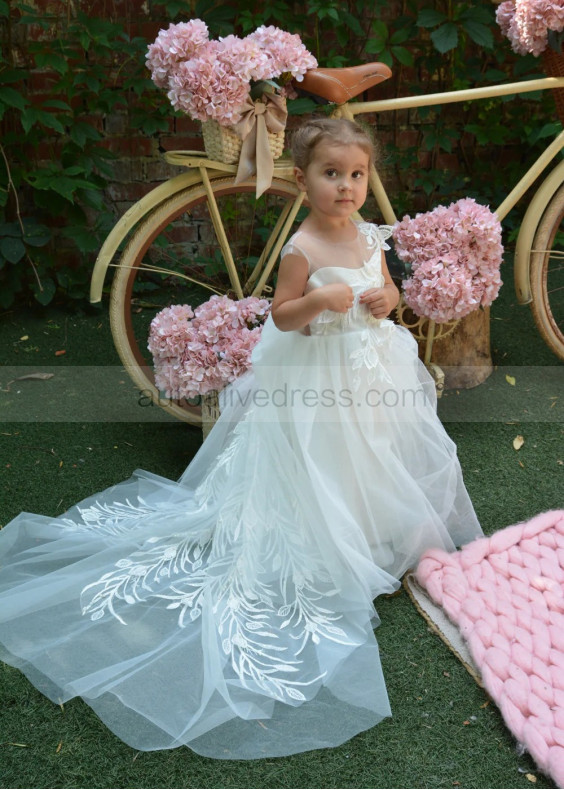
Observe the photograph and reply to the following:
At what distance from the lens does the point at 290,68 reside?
2.26 meters

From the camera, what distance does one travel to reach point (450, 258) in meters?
2.43

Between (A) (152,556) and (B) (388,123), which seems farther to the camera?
(B) (388,123)

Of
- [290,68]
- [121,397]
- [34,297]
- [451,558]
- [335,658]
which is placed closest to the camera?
[335,658]

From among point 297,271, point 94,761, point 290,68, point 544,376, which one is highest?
point 290,68

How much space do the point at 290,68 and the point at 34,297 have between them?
1.99 meters

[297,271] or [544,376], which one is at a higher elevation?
[297,271]

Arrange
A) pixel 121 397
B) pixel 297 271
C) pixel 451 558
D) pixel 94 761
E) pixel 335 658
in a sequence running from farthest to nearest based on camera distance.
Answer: pixel 121 397 → pixel 451 558 → pixel 297 271 → pixel 335 658 → pixel 94 761

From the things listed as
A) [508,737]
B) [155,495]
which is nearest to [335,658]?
[508,737]

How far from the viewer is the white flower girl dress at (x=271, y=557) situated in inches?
62.2

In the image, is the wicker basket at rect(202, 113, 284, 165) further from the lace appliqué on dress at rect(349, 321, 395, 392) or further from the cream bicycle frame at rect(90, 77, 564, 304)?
the lace appliqué on dress at rect(349, 321, 395, 392)

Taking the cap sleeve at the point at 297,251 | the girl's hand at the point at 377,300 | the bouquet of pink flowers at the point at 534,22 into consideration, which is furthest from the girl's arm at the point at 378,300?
the bouquet of pink flowers at the point at 534,22

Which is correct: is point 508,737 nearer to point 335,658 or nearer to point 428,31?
point 335,658

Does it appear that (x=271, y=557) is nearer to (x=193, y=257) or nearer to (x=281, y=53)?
(x=281, y=53)

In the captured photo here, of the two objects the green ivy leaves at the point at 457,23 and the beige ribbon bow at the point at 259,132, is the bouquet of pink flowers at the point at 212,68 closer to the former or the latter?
the beige ribbon bow at the point at 259,132
